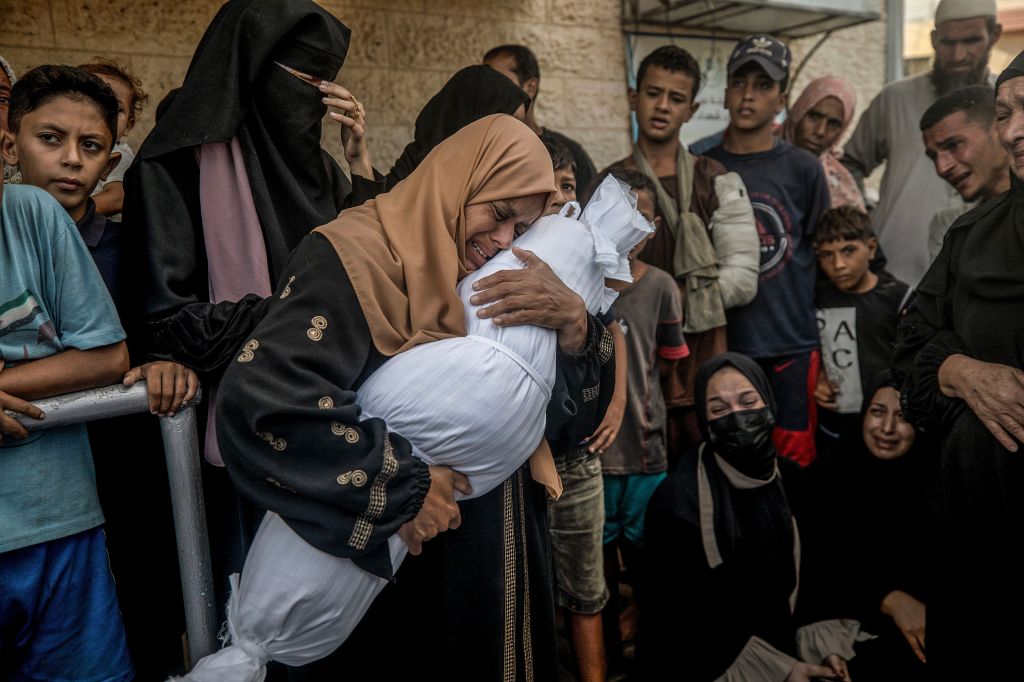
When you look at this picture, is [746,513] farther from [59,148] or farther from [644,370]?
[59,148]

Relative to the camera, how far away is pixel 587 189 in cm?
327

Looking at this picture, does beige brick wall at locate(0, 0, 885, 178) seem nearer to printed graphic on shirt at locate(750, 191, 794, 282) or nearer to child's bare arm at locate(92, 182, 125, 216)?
child's bare arm at locate(92, 182, 125, 216)

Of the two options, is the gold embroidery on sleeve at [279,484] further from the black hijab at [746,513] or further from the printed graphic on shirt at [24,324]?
the black hijab at [746,513]

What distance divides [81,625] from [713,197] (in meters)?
2.90

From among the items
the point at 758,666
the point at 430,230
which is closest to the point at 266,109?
the point at 430,230

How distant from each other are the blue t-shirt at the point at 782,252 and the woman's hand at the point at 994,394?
4.47 feet

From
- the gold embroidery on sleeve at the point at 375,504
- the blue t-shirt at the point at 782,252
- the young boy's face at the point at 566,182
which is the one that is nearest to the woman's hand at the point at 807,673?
the blue t-shirt at the point at 782,252

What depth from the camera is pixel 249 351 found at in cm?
147

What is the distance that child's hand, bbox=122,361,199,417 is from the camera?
1675 millimetres

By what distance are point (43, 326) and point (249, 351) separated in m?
0.54

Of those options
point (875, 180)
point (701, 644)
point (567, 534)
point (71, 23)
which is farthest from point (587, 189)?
point (875, 180)

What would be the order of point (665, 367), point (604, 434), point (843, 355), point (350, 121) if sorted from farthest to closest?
point (843, 355), point (665, 367), point (604, 434), point (350, 121)

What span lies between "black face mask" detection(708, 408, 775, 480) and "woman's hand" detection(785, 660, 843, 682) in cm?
69

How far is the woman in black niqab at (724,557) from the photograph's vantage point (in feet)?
9.26
